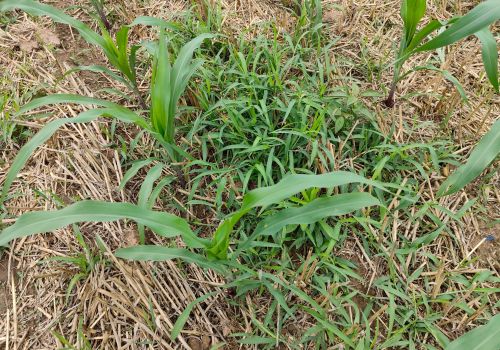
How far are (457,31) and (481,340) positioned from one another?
0.89m

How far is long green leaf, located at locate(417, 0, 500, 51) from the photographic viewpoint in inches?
46.7

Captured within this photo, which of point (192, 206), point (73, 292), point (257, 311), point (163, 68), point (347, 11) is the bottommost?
point (73, 292)

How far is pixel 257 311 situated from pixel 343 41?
1.20m

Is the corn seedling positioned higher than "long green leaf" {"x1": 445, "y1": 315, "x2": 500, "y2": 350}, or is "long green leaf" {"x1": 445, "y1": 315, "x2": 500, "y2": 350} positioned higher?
the corn seedling

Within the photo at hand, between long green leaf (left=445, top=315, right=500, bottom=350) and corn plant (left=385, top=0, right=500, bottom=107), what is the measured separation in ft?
2.74

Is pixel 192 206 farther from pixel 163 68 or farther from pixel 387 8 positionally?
pixel 387 8

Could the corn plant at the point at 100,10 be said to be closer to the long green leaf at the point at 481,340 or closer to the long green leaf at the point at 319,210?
the long green leaf at the point at 319,210

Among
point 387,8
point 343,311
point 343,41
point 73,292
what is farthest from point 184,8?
point 343,311

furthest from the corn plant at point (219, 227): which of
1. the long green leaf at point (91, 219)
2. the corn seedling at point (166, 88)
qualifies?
the corn seedling at point (166, 88)

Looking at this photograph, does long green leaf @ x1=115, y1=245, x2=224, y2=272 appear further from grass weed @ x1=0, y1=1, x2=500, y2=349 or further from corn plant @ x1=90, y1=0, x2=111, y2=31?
corn plant @ x1=90, y1=0, x2=111, y2=31

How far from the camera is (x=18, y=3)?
143 cm

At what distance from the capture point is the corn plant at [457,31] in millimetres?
1201

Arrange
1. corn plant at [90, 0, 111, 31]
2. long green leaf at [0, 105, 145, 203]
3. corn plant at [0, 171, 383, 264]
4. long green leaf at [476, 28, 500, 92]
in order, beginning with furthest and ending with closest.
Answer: corn plant at [90, 0, 111, 31] < long green leaf at [476, 28, 500, 92] < long green leaf at [0, 105, 145, 203] < corn plant at [0, 171, 383, 264]

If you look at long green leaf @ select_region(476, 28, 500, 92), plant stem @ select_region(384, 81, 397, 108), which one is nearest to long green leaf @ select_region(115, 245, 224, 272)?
plant stem @ select_region(384, 81, 397, 108)
